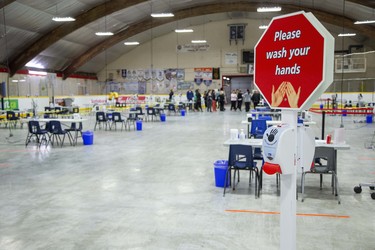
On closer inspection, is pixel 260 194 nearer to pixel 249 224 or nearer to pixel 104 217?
pixel 249 224

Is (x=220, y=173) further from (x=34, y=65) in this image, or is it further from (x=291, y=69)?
(x=34, y=65)

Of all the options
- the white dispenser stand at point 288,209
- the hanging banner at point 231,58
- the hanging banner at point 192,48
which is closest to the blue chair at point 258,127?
the white dispenser stand at point 288,209

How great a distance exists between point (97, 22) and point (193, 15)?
657 cm

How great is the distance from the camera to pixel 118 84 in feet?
106

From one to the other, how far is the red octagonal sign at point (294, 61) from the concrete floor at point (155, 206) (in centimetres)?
208

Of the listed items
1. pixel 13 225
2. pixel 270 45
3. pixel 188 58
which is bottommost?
pixel 13 225

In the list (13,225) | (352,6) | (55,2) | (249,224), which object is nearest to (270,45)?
(249,224)

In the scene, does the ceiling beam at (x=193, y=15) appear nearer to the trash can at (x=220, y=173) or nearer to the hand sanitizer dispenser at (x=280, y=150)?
the trash can at (x=220, y=173)

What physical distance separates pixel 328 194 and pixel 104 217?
3.20 metres

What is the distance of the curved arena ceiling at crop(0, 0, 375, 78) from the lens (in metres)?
18.9

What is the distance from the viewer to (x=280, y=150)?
1859 millimetres

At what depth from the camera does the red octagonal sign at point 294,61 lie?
172 centimetres

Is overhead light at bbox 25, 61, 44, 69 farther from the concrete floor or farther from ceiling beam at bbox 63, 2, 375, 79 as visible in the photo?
the concrete floor

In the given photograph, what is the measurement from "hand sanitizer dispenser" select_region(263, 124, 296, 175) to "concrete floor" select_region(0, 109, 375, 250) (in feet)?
6.11
